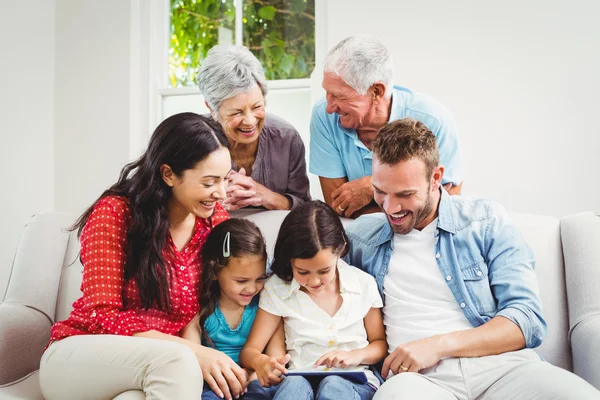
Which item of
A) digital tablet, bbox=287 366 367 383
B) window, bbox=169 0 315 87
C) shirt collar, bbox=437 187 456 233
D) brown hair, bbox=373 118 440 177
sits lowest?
digital tablet, bbox=287 366 367 383

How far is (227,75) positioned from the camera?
96.7 inches

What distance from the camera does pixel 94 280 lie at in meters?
1.87

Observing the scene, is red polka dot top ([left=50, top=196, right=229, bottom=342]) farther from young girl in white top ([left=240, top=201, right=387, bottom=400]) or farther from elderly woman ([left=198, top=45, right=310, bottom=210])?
elderly woman ([left=198, top=45, right=310, bottom=210])

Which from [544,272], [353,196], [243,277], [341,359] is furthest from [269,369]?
[544,272]

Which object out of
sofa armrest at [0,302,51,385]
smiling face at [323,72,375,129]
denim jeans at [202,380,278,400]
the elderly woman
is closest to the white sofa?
sofa armrest at [0,302,51,385]

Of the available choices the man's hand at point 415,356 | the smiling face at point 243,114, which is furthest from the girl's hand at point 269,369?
the smiling face at point 243,114

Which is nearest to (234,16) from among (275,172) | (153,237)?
(275,172)

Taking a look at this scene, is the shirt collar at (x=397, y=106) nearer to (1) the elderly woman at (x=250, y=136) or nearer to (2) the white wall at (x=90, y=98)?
(1) the elderly woman at (x=250, y=136)

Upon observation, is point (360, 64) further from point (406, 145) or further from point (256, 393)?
point (256, 393)

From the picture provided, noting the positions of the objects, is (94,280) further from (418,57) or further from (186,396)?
(418,57)

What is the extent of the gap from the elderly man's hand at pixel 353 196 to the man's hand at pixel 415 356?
0.66m

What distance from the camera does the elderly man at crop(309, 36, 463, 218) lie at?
240 cm

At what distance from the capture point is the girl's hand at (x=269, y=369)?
181 centimetres

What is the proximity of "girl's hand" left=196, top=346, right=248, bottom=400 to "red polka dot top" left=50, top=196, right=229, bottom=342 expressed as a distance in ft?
0.59
